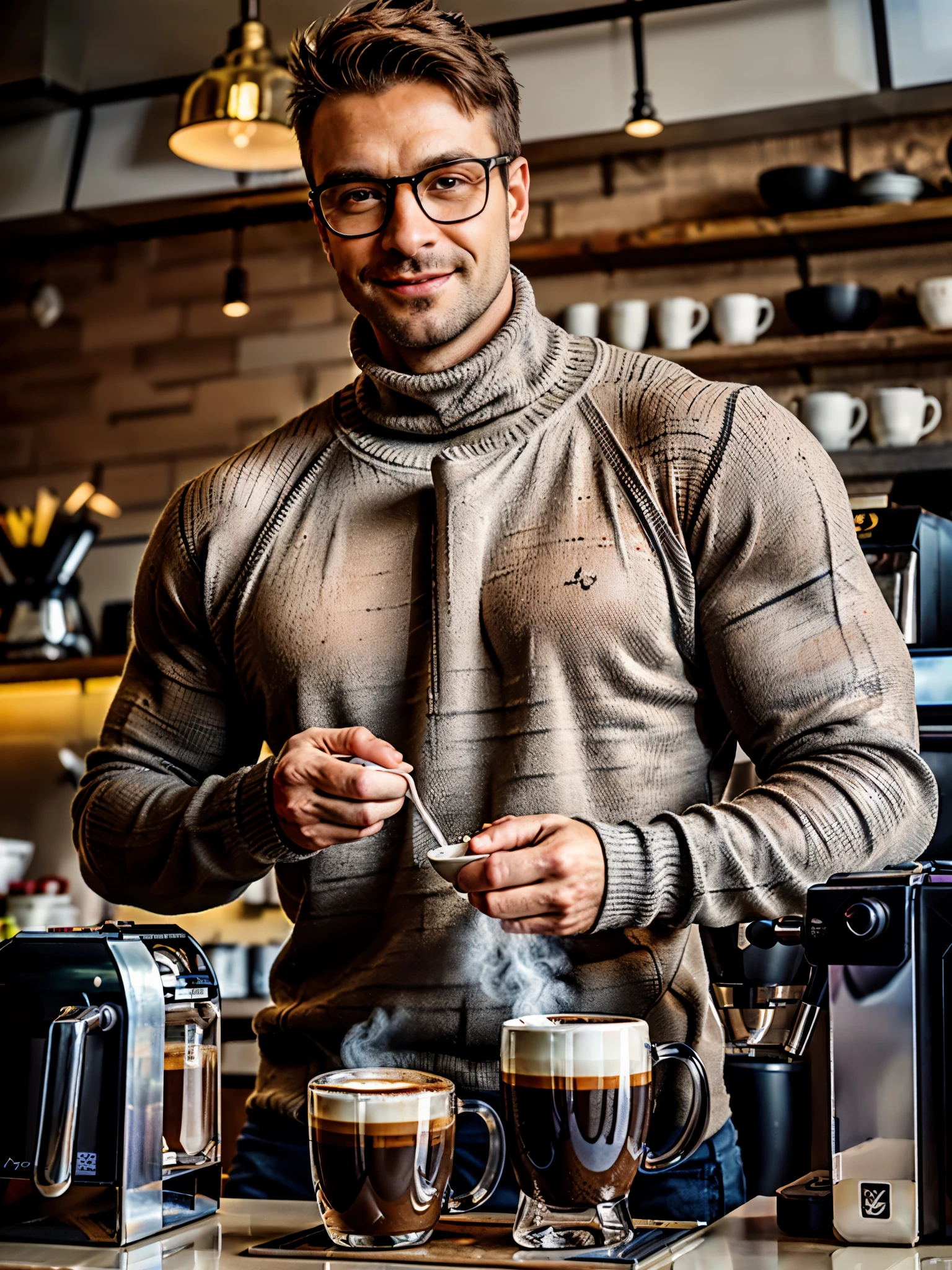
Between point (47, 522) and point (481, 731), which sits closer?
point (481, 731)

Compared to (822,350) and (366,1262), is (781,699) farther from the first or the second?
(822,350)

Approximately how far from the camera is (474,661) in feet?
4.63

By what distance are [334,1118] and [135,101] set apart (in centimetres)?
364

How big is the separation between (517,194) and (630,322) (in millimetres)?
1855

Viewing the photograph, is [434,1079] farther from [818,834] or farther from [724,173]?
[724,173]

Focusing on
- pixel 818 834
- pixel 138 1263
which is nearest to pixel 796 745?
pixel 818 834

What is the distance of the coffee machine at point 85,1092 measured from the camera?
108 centimetres

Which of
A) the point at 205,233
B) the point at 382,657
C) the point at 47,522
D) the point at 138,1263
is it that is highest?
the point at 205,233

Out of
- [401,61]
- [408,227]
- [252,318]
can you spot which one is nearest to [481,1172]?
[408,227]

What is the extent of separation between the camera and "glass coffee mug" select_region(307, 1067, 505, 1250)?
0.99 metres

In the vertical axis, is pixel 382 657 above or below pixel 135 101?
below

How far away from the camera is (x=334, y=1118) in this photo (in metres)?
1.00

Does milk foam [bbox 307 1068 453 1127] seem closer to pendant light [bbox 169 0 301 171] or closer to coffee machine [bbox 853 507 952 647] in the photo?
coffee machine [bbox 853 507 952 647]

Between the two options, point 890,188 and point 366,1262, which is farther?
point 890,188
